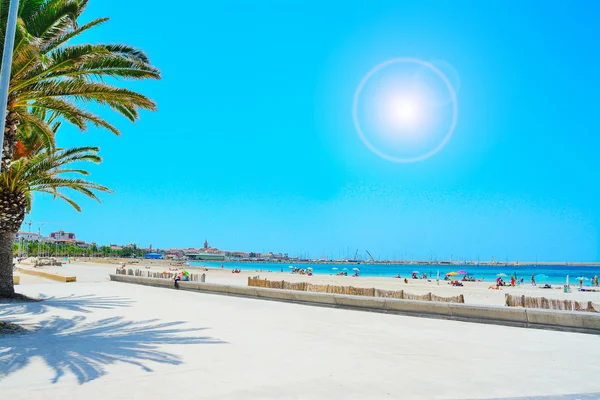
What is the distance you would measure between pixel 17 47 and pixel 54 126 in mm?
10385

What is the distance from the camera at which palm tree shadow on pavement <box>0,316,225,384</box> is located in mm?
6840

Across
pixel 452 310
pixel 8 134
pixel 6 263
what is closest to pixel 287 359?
pixel 452 310

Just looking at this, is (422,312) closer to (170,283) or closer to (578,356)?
(578,356)

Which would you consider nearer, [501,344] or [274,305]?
[501,344]

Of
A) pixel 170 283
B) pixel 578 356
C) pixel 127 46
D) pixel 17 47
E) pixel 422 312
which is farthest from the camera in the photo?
pixel 170 283

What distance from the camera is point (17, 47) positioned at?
988 cm

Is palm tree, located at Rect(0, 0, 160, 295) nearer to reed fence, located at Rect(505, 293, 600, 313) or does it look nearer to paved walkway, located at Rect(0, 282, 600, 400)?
paved walkway, located at Rect(0, 282, 600, 400)

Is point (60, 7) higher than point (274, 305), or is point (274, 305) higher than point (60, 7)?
point (60, 7)

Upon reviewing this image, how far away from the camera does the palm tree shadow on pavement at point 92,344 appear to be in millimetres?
6840

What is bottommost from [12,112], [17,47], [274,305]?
[274,305]

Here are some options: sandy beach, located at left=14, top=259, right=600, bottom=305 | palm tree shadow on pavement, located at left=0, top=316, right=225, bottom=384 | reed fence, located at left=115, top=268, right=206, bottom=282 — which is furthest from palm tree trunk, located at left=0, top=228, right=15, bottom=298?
sandy beach, located at left=14, top=259, right=600, bottom=305

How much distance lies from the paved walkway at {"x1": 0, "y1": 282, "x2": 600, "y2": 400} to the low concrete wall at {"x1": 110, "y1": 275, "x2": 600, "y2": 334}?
1.58 feet

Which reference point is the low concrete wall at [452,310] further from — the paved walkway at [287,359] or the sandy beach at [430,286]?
the sandy beach at [430,286]

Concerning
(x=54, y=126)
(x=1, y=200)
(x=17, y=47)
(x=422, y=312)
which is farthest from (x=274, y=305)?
(x=54, y=126)
